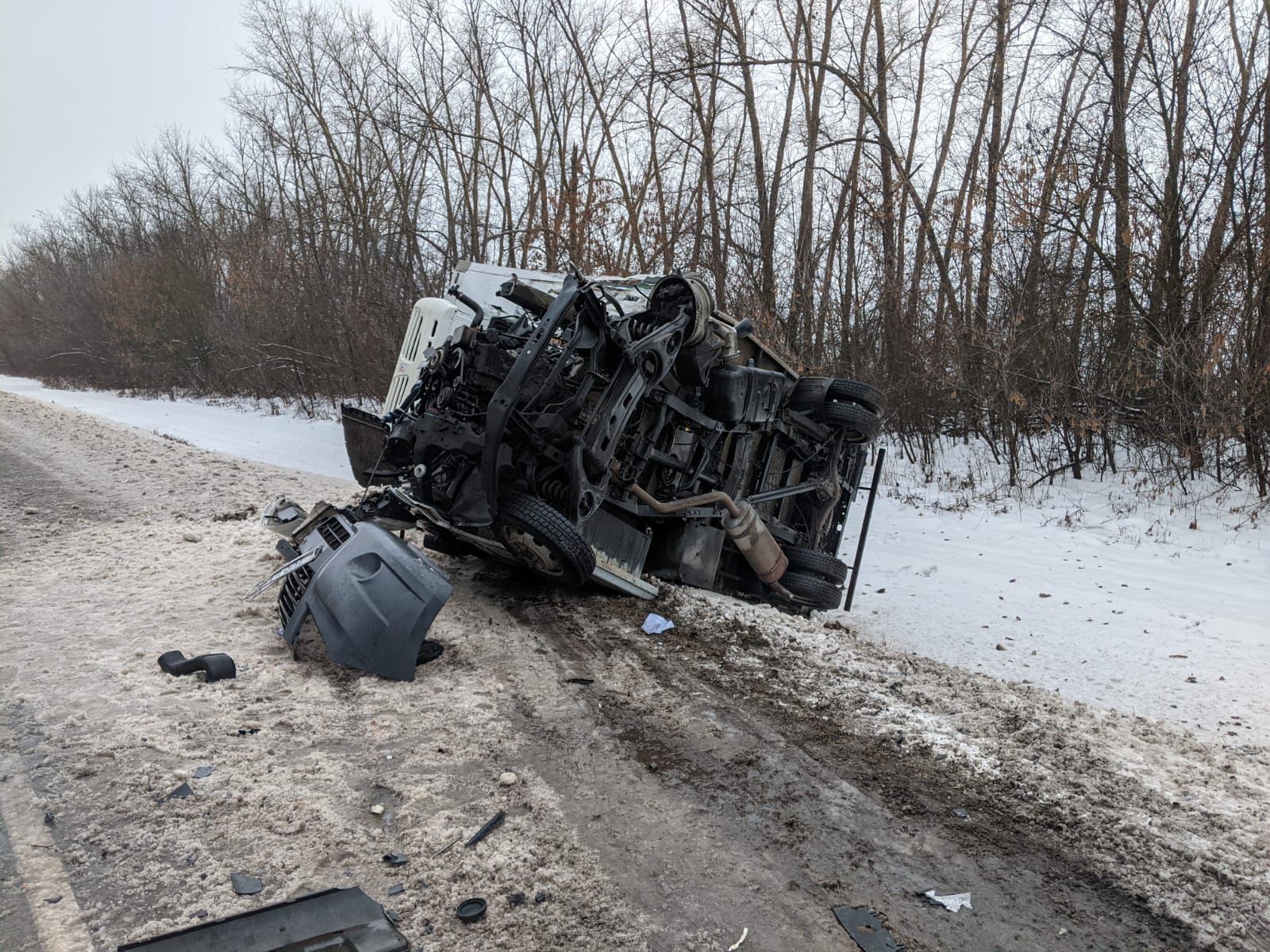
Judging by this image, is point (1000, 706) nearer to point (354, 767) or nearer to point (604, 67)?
point (354, 767)

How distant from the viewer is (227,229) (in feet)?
98.3

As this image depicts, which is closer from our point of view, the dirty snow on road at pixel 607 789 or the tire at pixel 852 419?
the dirty snow on road at pixel 607 789

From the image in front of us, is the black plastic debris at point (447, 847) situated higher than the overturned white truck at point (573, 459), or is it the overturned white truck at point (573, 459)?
the overturned white truck at point (573, 459)

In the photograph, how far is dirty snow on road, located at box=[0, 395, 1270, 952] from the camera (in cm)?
236

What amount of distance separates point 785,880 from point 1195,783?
1.98 metres

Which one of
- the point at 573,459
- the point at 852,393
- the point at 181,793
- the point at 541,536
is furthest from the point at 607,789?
the point at 852,393

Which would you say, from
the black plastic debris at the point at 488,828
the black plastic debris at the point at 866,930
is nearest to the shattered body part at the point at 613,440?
the black plastic debris at the point at 488,828

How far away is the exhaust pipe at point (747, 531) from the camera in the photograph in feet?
17.9

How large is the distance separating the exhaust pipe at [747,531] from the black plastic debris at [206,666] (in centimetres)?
A: 256

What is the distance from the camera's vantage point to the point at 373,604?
3914 millimetres

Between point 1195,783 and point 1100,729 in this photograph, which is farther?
point 1100,729

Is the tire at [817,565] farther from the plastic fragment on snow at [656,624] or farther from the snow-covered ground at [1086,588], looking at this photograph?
the plastic fragment on snow at [656,624]

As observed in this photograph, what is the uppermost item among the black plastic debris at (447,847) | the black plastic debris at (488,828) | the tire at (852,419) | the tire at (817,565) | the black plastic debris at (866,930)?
the tire at (852,419)

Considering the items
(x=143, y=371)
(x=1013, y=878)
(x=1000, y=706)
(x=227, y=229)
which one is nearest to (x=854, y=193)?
(x=1000, y=706)
